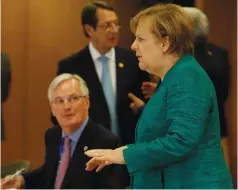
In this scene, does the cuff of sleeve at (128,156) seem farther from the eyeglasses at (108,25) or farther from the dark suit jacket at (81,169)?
the eyeglasses at (108,25)

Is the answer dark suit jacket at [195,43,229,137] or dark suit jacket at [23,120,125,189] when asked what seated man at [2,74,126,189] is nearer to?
dark suit jacket at [23,120,125,189]

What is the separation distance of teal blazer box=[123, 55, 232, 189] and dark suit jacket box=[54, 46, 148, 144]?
1.18 meters

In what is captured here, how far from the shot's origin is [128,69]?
8.77 ft

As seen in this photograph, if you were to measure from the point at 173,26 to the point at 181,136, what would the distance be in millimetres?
314

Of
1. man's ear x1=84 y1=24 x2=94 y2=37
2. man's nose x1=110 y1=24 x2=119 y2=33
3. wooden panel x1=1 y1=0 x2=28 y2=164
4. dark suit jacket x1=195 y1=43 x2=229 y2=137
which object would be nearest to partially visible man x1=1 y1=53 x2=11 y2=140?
wooden panel x1=1 y1=0 x2=28 y2=164

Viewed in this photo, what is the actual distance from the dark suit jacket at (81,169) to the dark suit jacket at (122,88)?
0.36m

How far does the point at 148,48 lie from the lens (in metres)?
1.47

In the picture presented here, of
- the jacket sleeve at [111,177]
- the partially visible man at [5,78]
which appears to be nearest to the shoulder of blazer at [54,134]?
the jacket sleeve at [111,177]

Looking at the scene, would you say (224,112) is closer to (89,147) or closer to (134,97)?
(134,97)

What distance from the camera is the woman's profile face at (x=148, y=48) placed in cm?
146

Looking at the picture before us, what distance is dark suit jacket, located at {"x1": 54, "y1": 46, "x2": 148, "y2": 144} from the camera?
8.73 feet

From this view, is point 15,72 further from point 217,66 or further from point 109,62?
point 217,66

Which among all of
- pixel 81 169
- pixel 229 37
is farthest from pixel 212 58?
pixel 81 169

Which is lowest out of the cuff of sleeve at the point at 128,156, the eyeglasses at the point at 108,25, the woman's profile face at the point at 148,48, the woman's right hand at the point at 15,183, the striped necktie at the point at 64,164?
the woman's right hand at the point at 15,183
